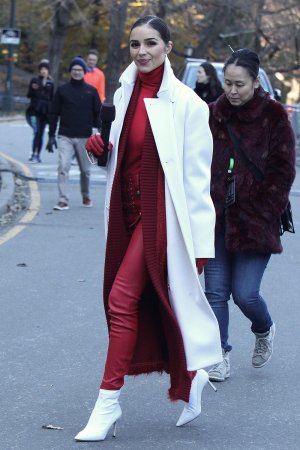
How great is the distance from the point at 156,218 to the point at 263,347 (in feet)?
5.30

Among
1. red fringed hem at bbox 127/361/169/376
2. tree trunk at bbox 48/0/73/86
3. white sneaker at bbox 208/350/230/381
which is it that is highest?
red fringed hem at bbox 127/361/169/376

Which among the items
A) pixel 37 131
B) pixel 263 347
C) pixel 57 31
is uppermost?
pixel 263 347

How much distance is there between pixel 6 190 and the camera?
48.8 feet

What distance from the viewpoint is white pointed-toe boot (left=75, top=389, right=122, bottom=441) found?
496 cm

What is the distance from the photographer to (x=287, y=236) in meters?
12.5

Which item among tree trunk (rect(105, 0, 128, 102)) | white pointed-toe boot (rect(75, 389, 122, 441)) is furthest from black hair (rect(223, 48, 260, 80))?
tree trunk (rect(105, 0, 128, 102))

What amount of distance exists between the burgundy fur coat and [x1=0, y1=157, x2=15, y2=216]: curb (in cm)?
766

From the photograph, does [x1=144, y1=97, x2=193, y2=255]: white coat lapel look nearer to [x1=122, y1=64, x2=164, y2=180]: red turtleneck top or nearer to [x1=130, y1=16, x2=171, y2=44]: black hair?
[x1=122, y1=64, x2=164, y2=180]: red turtleneck top

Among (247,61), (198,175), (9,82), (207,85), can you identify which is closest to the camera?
(198,175)

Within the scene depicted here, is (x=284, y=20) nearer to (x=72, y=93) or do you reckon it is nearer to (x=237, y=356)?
(x=72, y=93)

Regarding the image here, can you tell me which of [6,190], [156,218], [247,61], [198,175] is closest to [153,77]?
[198,175]

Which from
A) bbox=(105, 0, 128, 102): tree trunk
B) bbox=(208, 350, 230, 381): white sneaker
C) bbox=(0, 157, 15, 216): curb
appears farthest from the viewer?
bbox=(105, 0, 128, 102): tree trunk

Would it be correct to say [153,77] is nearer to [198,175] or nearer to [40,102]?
[198,175]

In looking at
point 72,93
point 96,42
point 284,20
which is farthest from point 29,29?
point 72,93
